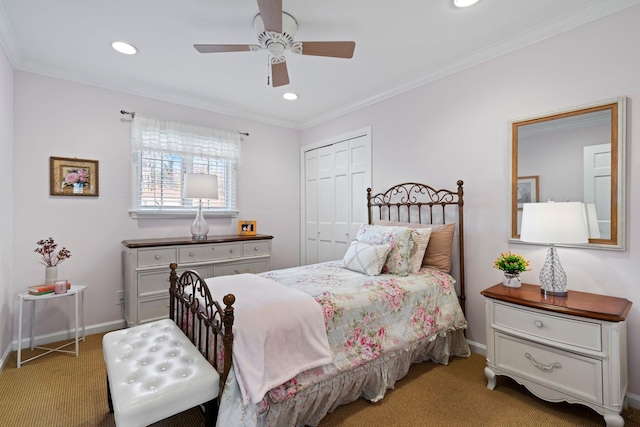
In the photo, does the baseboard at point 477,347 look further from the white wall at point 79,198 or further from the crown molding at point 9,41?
the crown molding at point 9,41

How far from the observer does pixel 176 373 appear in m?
1.46

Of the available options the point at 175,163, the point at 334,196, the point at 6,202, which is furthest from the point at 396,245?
the point at 6,202

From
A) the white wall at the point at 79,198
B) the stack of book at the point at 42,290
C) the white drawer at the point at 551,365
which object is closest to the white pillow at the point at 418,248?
the white drawer at the point at 551,365

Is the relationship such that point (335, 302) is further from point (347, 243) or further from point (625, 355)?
point (347, 243)

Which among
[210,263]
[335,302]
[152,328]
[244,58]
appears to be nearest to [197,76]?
[244,58]

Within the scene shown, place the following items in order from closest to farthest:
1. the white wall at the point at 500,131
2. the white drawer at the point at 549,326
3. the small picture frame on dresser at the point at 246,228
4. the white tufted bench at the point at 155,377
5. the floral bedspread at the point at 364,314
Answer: the white tufted bench at the point at 155,377
the floral bedspread at the point at 364,314
the white drawer at the point at 549,326
the white wall at the point at 500,131
the small picture frame on dresser at the point at 246,228

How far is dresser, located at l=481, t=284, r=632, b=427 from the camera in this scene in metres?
1.69

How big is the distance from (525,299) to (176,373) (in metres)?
2.10

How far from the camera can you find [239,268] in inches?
141

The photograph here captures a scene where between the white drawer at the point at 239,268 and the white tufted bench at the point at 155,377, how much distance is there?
1.58 metres

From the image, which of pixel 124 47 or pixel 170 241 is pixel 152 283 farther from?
pixel 124 47

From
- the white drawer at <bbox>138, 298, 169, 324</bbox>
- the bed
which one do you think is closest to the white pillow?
the bed

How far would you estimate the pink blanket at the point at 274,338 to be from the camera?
1466 mm

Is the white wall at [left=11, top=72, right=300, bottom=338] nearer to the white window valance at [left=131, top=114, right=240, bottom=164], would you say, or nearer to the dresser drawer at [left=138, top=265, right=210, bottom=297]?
the white window valance at [left=131, top=114, right=240, bottom=164]
